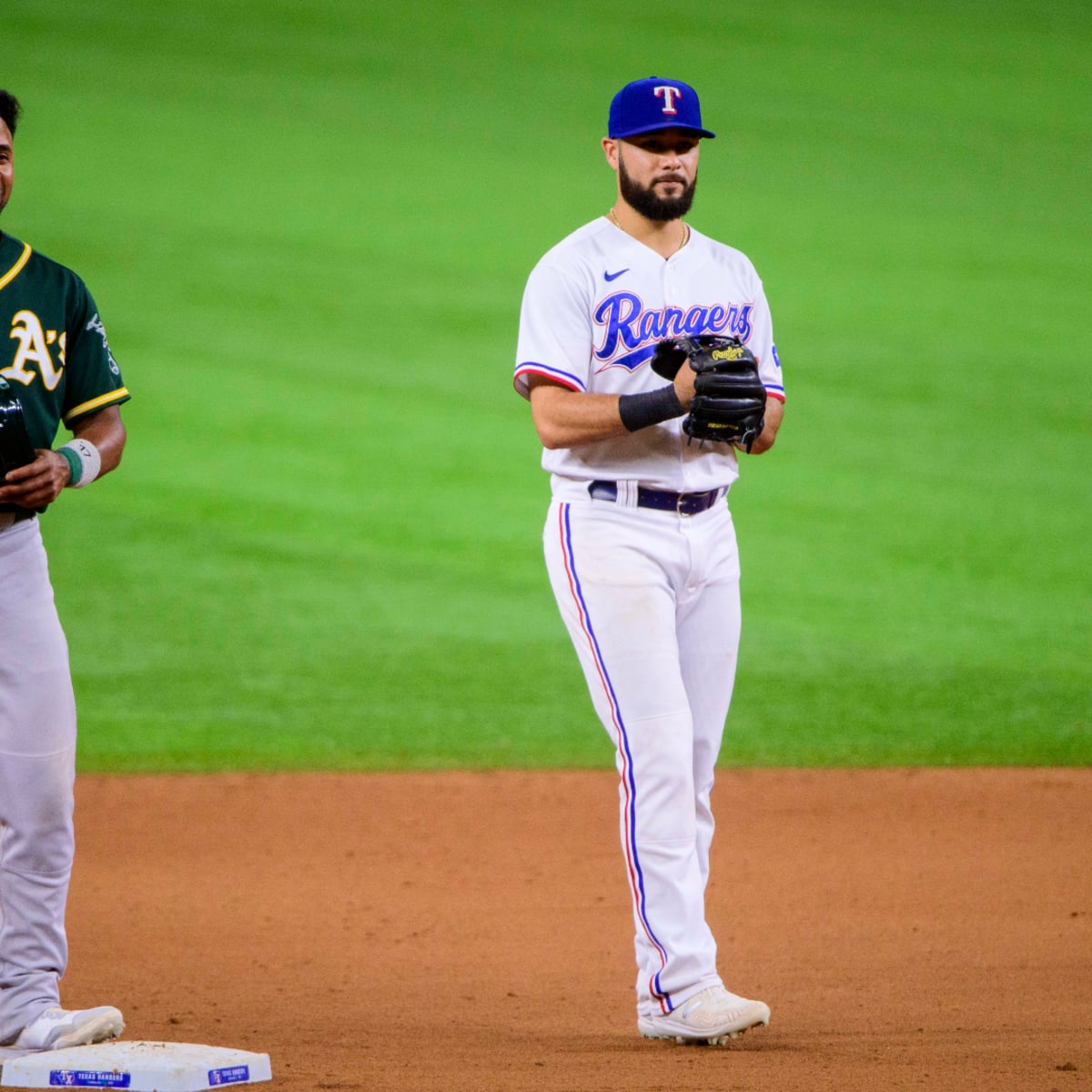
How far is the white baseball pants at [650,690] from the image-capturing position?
3576 millimetres

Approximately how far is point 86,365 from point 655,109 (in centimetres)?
138

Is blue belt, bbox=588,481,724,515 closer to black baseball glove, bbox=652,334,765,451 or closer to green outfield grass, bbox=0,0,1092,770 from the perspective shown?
black baseball glove, bbox=652,334,765,451

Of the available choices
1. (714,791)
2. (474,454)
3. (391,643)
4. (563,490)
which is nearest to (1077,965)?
(563,490)

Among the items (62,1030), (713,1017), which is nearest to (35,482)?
(62,1030)

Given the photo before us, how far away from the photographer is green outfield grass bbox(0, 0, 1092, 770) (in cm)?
831

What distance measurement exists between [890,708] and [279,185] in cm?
1178

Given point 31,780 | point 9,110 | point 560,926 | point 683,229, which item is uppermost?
point 9,110

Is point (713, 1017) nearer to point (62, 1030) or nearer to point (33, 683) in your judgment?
point (62, 1030)

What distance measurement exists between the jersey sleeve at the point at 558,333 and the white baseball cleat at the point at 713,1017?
4.47 ft

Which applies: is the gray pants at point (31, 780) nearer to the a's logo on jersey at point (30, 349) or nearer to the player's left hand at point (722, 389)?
the a's logo on jersey at point (30, 349)

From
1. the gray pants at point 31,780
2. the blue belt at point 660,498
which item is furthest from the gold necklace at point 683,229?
the gray pants at point 31,780

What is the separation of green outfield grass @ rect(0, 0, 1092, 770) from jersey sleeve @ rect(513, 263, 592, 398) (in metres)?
3.95

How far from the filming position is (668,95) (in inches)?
145

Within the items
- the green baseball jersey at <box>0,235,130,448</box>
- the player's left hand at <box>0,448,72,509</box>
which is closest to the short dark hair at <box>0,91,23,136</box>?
the green baseball jersey at <box>0,235,130,448</box>
